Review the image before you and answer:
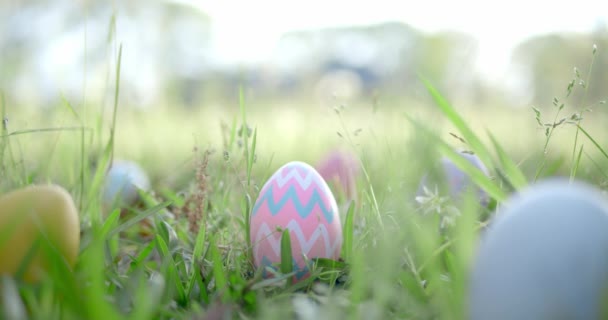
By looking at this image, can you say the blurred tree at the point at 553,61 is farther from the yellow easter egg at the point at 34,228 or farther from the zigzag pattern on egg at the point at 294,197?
the yellow easter egg at the point at 34,228

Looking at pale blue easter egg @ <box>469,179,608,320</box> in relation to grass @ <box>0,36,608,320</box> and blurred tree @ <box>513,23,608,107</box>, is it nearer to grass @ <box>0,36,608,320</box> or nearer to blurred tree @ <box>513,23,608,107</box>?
grass @ <box>0,36,608,320</box>

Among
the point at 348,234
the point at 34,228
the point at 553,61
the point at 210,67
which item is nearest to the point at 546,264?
the point at 348,234

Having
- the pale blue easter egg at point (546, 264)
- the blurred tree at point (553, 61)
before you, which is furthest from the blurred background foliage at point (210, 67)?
the pale blue easter egg at point (546, 264)

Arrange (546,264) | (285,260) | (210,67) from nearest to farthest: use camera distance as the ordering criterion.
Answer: (546,264) < (285,260) < (210,67)

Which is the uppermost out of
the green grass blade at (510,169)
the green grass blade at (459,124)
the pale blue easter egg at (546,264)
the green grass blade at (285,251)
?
the green grass blade at (459,124)

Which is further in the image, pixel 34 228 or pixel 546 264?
pixel 34 228

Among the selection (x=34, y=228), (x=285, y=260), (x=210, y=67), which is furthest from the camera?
(x=210, y=67)

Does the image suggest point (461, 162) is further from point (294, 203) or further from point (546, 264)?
Answer: point (294, 203)

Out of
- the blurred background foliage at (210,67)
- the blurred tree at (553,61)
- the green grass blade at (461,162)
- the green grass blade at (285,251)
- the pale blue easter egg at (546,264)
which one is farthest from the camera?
the blurred tree at (553,61)

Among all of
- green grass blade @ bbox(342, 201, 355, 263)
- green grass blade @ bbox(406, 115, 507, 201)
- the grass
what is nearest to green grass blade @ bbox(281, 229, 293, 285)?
the grass
